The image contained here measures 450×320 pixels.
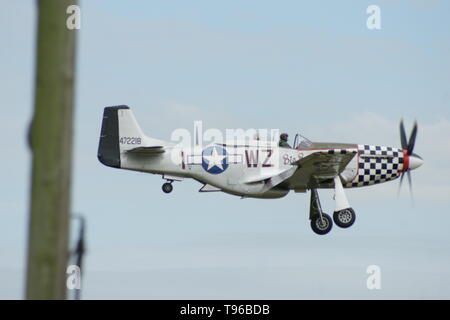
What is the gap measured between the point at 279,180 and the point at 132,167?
4.22 m

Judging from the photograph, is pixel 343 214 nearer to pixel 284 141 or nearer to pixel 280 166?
pixel 280 166

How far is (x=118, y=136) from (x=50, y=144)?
62.8 ft

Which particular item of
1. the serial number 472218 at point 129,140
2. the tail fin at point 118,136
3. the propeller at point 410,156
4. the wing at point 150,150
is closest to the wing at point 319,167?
the propeller at point 410,156

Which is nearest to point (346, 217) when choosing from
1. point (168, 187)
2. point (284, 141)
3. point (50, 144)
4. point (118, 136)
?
point (284, 141)

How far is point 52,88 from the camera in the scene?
7.00 feet

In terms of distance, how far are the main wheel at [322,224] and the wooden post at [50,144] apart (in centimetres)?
1665

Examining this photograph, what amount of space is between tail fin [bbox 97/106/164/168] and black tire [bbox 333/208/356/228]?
5.86 meters

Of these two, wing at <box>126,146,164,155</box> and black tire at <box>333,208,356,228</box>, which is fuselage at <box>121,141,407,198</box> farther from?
black tire at <box>333,208,356,228</box>

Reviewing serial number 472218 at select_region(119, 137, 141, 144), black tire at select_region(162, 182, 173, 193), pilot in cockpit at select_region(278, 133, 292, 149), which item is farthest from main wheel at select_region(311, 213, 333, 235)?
serial number 472218 at select_region(119, 137, 141, 144)

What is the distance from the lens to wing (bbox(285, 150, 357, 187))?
17625 mm

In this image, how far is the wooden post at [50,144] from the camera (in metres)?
2.12
